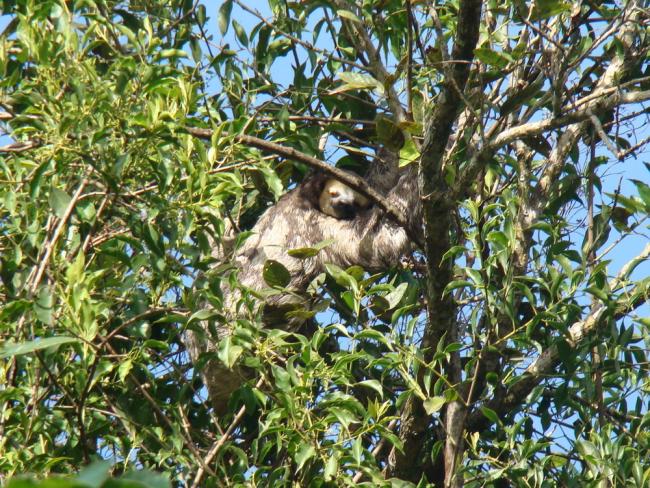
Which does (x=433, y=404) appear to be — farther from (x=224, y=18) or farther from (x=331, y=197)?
(x=331, y=197)

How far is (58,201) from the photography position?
2891mm

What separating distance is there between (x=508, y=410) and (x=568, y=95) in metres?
1.67

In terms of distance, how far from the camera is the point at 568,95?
140 inches

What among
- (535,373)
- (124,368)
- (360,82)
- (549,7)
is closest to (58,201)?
(124,368)

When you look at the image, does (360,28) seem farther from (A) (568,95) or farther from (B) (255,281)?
(B) (255,281)

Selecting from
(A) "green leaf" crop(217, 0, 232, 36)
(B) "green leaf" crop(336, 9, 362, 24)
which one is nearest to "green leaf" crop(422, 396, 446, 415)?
(B) "green leaf" crop(336, 9, 362, 24)

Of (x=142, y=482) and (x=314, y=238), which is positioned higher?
(x=314, y=238)

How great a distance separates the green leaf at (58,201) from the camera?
2.88 metres

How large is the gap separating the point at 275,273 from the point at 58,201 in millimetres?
1403

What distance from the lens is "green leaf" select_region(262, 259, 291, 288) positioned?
4070 mm

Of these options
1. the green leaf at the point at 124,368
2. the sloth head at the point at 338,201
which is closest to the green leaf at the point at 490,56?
the green leaf at the point at 124,368

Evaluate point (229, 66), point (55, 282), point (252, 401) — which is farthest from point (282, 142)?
point (55, 282)

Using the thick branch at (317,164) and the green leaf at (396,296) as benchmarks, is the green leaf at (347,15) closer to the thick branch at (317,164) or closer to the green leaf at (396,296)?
the thick branch at (317,164)

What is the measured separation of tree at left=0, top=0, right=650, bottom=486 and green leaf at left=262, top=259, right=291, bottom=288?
12 millimetres
